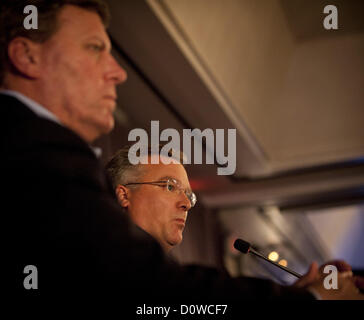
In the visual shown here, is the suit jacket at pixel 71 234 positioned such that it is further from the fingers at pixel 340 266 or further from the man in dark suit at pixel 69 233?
the fingers at pixel 340 266

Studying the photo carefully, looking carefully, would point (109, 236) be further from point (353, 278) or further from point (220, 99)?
point (220, 99)

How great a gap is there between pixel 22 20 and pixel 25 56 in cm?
12

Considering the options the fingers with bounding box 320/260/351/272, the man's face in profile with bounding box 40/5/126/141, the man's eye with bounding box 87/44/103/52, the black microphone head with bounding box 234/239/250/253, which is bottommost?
the fingers with bounding box 320/260/351/272

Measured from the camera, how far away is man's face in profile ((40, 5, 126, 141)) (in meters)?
0.98

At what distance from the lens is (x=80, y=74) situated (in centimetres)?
100

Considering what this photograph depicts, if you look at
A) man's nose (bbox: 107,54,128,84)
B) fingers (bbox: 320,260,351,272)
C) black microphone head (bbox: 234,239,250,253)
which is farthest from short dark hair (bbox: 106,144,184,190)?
fingers (bbox: 320,260,351,272)

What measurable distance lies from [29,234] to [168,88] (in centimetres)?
244

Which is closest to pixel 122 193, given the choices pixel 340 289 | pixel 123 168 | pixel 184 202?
pixel 123 168

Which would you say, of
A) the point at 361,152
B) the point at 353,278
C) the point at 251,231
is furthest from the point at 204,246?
the point at 353,278

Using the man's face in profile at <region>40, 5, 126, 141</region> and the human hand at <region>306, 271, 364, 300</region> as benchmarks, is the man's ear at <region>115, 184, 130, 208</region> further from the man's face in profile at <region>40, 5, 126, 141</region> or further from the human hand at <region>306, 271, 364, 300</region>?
the human hand at <region>306, 271, 364, 300</region>

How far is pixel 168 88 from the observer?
3.12 metres

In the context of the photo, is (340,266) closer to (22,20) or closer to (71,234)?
(71,234)

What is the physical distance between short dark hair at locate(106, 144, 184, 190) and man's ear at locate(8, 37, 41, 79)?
0.60 m

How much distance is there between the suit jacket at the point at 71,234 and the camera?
2.47 ft
